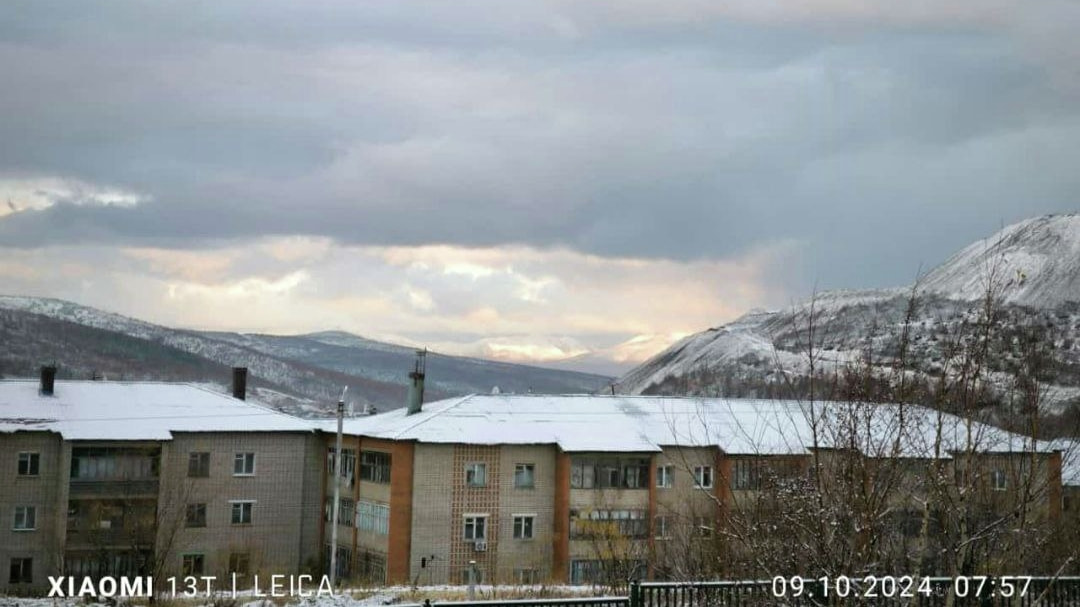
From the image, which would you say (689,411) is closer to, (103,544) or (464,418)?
(464,418)

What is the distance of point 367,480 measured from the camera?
4325 cm

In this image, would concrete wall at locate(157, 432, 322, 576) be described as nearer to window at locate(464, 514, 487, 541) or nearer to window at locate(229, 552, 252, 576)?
window at locate(229, 552, 252, 576)

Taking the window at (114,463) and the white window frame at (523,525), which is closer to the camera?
the white window frame at (523,525)

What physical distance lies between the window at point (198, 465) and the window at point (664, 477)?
16905mm

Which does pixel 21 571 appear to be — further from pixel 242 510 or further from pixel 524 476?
pixel 524 476

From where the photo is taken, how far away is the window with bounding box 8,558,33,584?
41375mm

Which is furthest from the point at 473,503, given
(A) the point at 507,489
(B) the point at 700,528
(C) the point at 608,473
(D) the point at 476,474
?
(B) the point at 700,528

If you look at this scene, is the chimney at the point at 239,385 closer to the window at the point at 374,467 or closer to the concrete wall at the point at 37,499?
the concrete wall at the point at 37,499

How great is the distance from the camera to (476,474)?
4188 centimetres

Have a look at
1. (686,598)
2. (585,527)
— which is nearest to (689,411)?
(585,527)

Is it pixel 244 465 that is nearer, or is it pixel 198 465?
pixel 198 465

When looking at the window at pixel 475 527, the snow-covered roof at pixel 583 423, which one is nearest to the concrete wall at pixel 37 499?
the snow-covered roof at pixel 583 423

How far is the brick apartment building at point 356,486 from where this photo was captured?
4116 centimetres

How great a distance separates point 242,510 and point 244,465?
170cm
